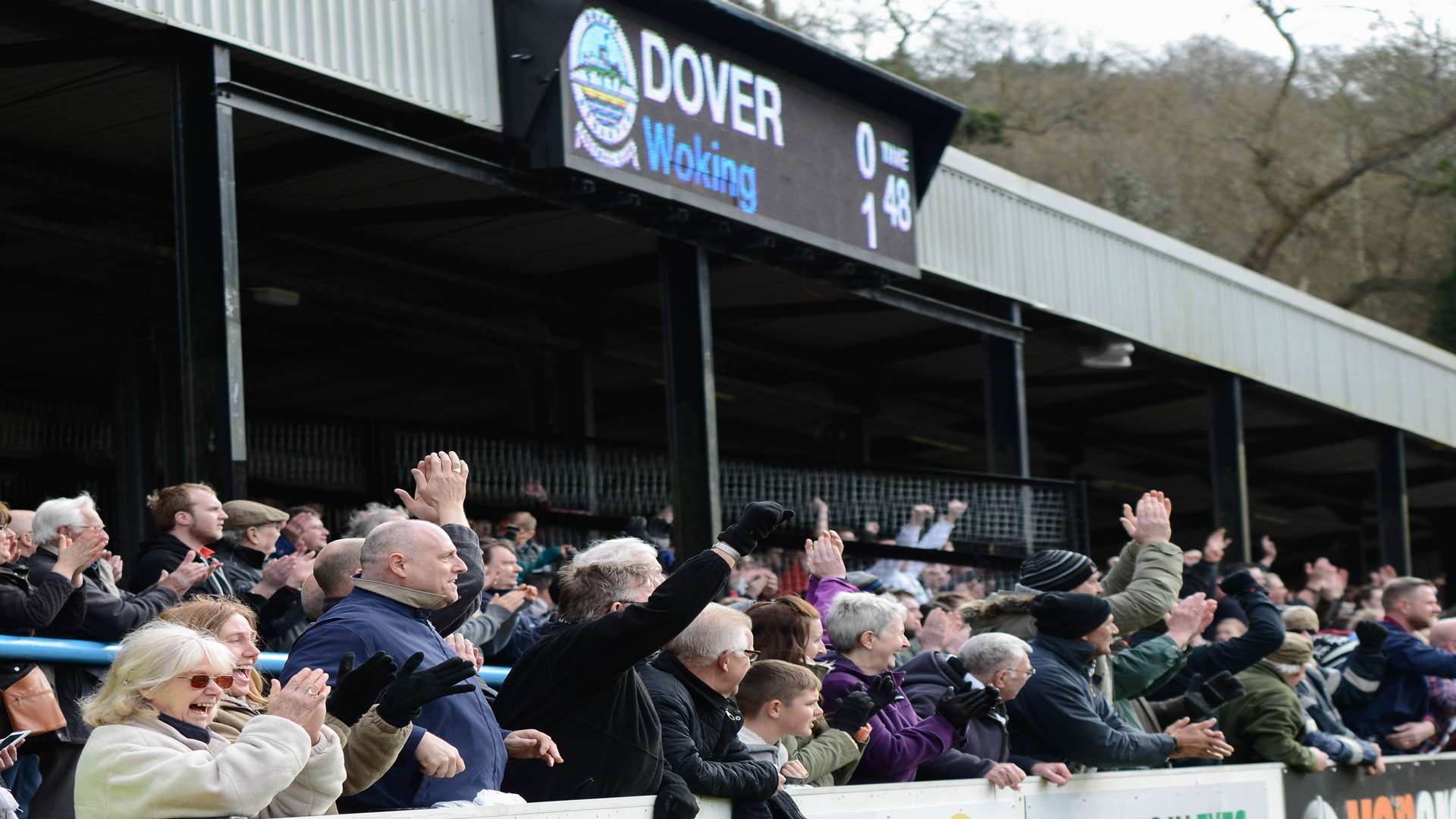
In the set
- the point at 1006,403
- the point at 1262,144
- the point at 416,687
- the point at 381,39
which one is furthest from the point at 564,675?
the point at 1262,144

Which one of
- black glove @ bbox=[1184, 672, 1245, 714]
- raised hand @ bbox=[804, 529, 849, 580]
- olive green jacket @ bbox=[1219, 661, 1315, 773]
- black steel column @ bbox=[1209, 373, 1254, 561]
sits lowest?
olive green jacket @ bbox=[1219, 661, 1315, 773]

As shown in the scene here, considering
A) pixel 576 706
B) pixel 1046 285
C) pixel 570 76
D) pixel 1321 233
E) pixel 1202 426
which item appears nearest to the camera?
pixel 576 706

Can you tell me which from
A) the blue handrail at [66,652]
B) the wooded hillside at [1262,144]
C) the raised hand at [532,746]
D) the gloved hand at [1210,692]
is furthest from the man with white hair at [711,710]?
the wooded hillside at [1262,144]

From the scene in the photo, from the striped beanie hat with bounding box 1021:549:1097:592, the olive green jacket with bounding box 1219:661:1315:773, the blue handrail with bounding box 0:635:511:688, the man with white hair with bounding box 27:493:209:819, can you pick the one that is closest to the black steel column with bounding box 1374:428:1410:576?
the olive green jacket with bounding box 1219:661:1315:773

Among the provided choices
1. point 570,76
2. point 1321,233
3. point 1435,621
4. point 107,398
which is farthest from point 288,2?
point 1321,233

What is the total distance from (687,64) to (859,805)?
6.99 m

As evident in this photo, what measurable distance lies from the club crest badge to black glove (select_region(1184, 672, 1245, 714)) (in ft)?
15.8

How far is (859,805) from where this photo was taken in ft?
20.8

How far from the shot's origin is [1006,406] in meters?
17.5

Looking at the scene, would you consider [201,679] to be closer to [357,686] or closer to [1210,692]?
[357,686]

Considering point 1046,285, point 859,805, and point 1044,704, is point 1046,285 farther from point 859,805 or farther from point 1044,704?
point 859,805

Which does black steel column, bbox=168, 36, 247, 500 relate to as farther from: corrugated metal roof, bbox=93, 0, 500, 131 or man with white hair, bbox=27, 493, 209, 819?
man with white hair, bbox=27, 493, 209, 819

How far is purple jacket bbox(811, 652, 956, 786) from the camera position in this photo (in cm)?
682

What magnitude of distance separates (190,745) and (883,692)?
112 inches
